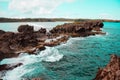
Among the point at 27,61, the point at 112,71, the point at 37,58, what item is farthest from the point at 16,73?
the point at 112,71

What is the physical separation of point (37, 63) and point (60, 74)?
9762 mm

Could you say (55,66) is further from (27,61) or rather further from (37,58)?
(37,58)

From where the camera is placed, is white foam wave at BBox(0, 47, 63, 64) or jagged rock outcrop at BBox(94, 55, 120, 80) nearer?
jagged rock outcrop at BBox(94, 55, 120, 80)

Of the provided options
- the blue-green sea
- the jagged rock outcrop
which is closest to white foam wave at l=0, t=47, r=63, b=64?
the blue-green sea

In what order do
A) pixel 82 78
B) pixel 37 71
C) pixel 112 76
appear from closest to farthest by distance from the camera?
pixel 112 76, pixel 82 78, pixel 37 71

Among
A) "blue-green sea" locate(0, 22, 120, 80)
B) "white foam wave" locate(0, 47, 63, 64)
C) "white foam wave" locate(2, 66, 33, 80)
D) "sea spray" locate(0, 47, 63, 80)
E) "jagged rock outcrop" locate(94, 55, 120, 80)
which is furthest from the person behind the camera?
"white foam wave" locate(0, 47, 63, 64)

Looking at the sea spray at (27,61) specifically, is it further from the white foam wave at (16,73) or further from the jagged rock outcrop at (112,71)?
the jagged rock outcrop at (112,71)

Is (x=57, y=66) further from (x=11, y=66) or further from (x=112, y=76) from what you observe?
(x=112, y=76)

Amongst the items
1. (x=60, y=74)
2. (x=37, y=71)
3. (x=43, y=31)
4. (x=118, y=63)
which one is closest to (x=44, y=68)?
(x=37, y=71)

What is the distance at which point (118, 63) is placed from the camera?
2689cm

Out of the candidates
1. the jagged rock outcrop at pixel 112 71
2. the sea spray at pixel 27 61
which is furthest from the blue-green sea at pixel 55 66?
the jagged rock outcrop at pixel 112 71

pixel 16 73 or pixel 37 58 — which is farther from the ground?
pixel 37 58

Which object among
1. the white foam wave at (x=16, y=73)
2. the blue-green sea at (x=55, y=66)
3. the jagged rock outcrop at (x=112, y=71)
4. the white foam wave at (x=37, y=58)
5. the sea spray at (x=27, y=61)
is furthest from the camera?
the white foam wave at (x=37, y=58)

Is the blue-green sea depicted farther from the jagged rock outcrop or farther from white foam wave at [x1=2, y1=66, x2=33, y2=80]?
the jagged rock outcrop
